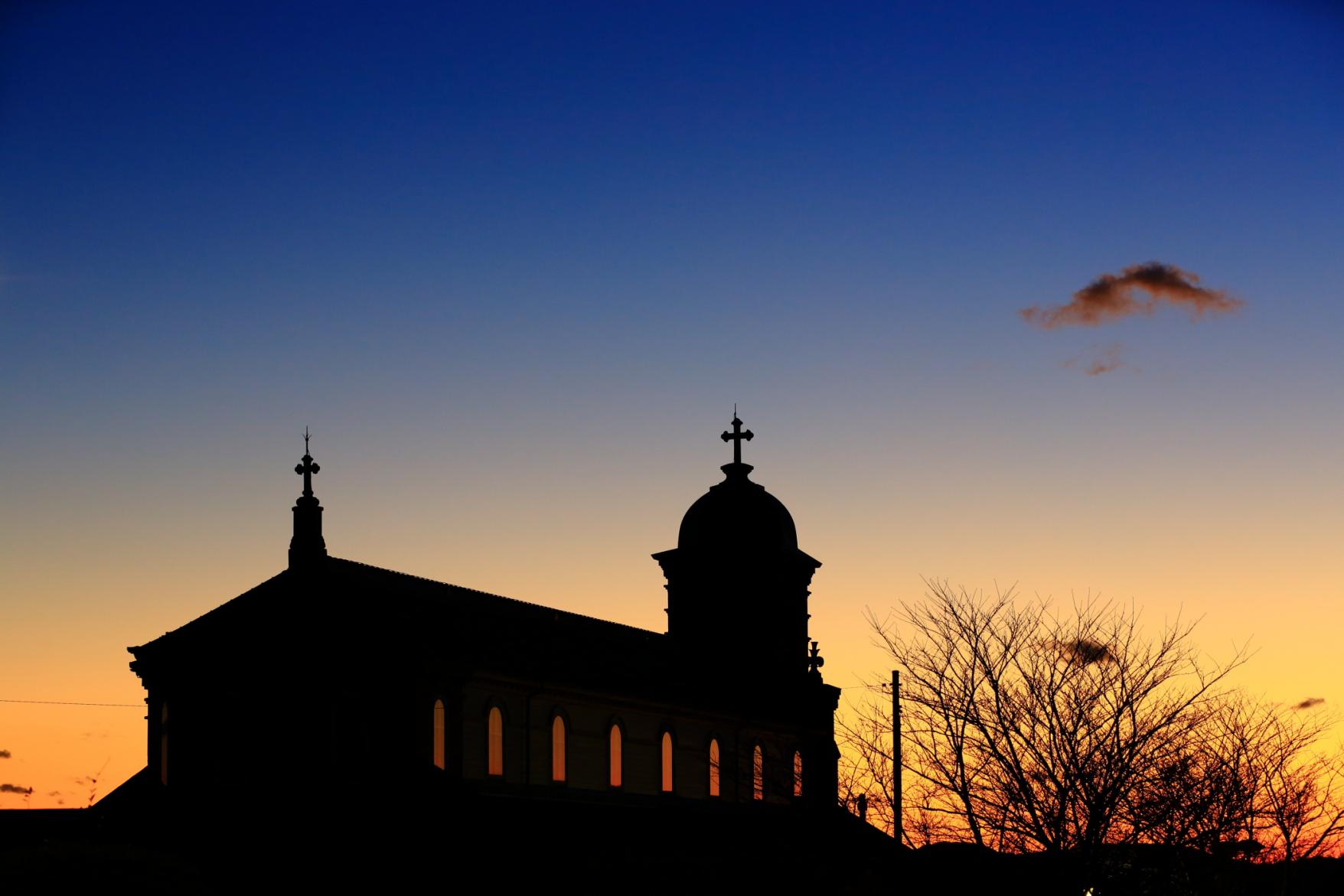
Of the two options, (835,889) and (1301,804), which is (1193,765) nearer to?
(1301,804)

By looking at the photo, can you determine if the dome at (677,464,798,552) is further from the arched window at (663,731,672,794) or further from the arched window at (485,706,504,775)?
the arched window at (485,706,504,775)

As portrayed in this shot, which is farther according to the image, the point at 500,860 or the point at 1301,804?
the point at 500,860

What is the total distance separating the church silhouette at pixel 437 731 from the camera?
4625 cm

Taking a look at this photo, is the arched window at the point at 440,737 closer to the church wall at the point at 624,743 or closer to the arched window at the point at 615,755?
the church wall at the point at 624,743

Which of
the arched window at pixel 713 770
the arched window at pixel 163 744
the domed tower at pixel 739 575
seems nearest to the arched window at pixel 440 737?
the arched window at pixel 163 744

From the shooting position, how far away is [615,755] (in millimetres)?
54531

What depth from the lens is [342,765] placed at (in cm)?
4706

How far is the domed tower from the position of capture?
214ft

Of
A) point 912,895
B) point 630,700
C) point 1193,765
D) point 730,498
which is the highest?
point 730,498

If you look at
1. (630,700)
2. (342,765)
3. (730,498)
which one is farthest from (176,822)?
(730,498)

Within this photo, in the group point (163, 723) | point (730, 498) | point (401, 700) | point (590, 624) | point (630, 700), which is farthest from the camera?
point (730, 498)

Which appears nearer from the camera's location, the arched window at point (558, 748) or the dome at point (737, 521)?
the arched window at point (558, 748)

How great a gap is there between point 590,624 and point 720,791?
734 cm

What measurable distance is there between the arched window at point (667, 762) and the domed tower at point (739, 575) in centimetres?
751
